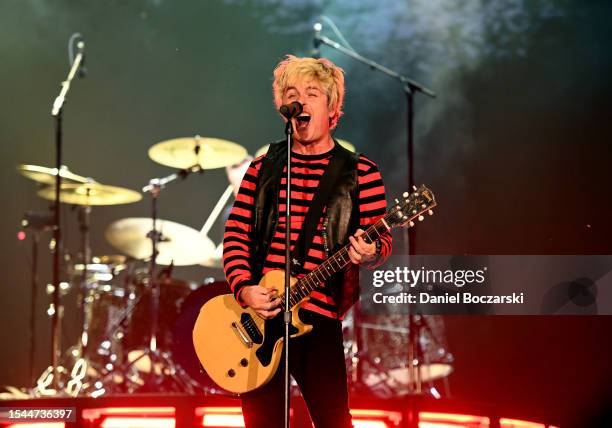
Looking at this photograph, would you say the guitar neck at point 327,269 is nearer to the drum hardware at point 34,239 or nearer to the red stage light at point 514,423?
the red stage light at point 514,423

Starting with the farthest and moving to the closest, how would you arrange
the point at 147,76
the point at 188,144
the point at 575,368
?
the point at 147,76
the point at 188,144
the point at 575,368

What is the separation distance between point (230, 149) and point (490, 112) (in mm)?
2042

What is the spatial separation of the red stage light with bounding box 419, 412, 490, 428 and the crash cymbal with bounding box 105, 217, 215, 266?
235 centimetres

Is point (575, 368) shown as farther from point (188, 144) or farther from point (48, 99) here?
point (48, 99)

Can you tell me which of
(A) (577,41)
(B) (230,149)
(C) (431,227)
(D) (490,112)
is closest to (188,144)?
(B) (230,149)

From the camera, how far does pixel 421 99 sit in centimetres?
569

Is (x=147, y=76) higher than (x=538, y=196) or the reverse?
higher

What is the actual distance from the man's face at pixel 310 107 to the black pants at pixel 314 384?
27.1 inches

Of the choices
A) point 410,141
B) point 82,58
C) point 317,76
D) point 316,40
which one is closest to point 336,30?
point 316,40

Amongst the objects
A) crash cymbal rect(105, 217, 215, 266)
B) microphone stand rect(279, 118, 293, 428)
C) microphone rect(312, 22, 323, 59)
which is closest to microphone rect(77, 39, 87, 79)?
crash cymbal rect(105, 217, 215, 266)

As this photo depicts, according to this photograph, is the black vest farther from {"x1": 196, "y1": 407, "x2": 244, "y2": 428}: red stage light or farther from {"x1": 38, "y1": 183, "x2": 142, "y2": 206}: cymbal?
{"x1": 38, "y1": 183, "x2": 142, "y2": 206}: cymbal

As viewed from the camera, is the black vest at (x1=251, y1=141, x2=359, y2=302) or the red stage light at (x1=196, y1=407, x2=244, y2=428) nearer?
the black vest at (x1=251, y1=141, x2=359, y2=302)

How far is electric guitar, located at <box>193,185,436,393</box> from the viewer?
2.65 metres

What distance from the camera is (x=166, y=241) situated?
18.2ft
